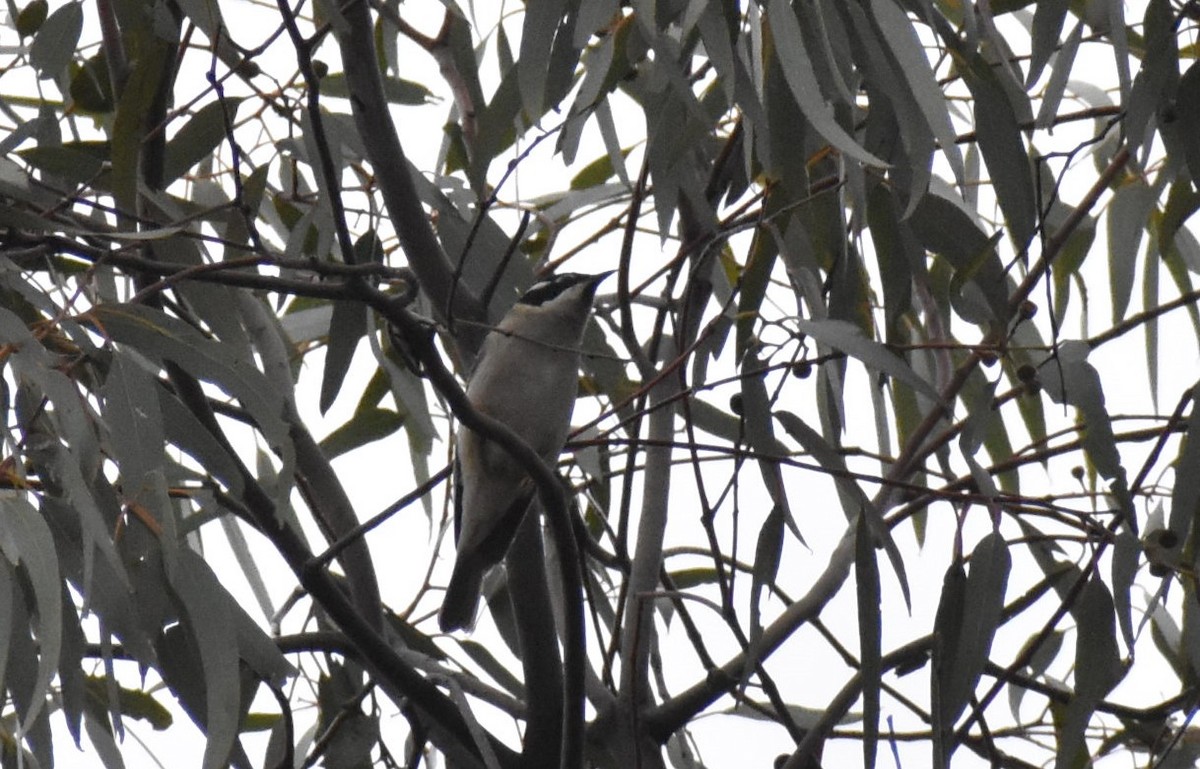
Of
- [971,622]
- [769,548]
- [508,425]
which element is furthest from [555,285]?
[971,622]

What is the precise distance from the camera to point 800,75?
148 cm

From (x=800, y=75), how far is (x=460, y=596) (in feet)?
3.76

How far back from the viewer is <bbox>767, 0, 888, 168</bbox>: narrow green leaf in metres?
1.42

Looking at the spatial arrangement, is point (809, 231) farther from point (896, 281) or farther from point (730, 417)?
point (730, 417)

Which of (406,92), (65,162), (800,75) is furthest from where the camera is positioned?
(406,92)

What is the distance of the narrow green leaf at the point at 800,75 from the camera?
1422mm

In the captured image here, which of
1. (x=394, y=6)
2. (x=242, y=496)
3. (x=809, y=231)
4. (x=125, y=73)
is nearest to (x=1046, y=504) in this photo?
(x=809, y=231)

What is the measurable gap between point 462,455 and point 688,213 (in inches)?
21.0

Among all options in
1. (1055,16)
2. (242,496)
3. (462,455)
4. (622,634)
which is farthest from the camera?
(462,455)

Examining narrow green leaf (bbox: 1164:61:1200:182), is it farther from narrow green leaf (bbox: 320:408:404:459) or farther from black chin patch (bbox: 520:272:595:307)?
narrow green leaf (bbox: 320:408:404:459)

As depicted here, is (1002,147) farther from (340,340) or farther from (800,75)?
(340,340)

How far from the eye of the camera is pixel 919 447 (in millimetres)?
2143

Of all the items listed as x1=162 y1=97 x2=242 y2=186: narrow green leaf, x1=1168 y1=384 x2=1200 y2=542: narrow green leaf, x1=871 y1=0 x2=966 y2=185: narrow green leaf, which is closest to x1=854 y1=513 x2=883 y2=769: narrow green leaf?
x1=1168 y1=384 x2=1200 y2=542: narrow green leaf

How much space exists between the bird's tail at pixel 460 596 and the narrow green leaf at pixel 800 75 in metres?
1.09
